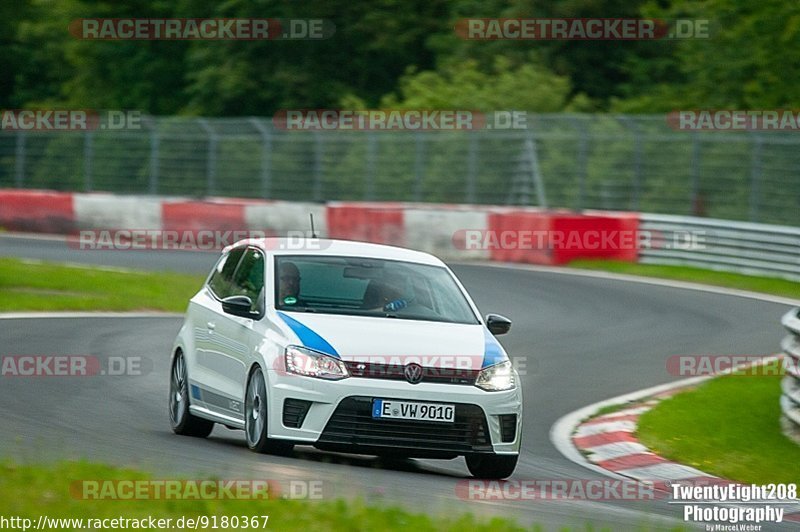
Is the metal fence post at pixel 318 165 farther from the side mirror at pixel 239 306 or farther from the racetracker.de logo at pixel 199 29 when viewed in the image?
the side mirror at pixel 239 306

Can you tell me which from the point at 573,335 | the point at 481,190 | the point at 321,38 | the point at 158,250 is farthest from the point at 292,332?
the point at 321,38

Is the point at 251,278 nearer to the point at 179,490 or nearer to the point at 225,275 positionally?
the point at 225,275

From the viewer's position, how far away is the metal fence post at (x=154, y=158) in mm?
35844

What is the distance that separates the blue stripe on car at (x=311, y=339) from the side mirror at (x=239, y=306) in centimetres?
45

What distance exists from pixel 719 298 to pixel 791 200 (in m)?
3.78

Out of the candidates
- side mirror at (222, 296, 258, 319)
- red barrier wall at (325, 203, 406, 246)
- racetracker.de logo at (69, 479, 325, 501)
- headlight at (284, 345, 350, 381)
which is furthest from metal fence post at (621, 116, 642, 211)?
racetracker.de logo at (69, 479, 325, 501)

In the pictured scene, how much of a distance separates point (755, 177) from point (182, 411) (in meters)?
17.4

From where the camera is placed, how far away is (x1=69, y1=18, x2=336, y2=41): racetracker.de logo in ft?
163

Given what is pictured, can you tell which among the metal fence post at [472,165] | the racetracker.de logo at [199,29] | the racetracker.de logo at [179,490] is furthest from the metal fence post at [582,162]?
the racetracker.de logo at [179,490]

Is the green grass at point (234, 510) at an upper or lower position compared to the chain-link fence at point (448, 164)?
upper

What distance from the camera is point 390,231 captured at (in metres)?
29.2

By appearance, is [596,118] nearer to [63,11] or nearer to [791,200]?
[791,200]

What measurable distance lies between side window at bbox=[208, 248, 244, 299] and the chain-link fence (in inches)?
632

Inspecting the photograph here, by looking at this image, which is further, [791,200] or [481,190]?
[481,190]
